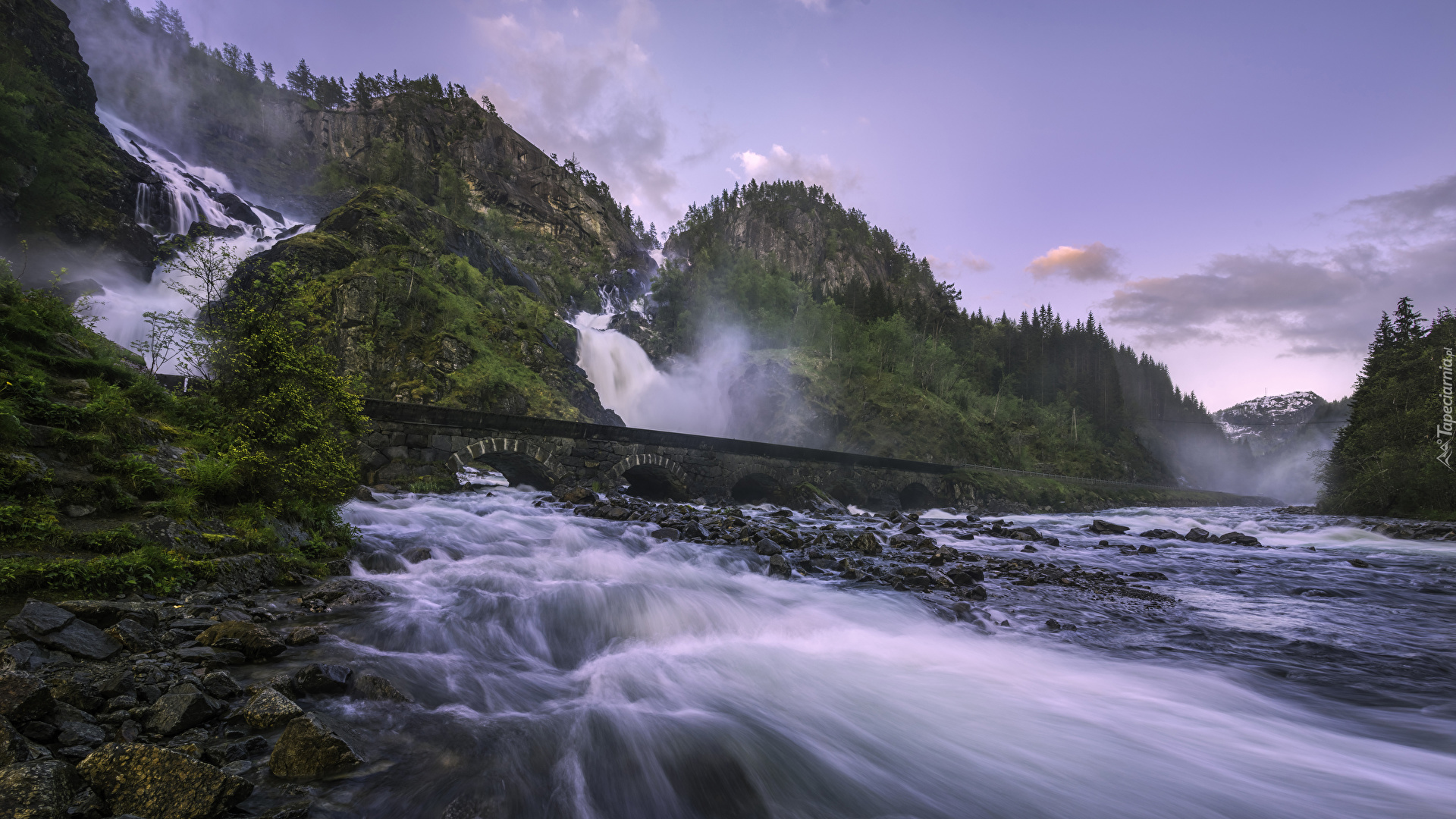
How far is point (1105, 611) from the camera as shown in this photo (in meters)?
10.4

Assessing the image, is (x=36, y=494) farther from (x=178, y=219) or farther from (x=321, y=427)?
(x=178, y=219)

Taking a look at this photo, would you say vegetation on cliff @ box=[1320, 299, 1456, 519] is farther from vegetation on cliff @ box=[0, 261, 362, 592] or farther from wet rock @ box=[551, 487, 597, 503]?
vegetation on cliff @ box=[0, 261, 362, 592]

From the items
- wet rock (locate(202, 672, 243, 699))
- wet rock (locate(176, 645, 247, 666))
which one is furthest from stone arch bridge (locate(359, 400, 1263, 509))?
wet rock (locate(202, 672, 243, 699))

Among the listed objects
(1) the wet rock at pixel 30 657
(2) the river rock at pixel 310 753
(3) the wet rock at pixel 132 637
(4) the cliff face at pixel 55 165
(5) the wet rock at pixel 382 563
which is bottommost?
(5) the wet rock at pixel 382 563

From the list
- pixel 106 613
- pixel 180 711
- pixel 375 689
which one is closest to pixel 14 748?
pixel 180 711

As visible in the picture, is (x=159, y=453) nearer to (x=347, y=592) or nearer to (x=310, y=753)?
(x=347, y=592)

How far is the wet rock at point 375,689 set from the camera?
482 centimetres

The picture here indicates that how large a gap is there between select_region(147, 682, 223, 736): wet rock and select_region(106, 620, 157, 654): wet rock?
1.28 meters

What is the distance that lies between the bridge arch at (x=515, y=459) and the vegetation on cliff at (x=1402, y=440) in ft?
154

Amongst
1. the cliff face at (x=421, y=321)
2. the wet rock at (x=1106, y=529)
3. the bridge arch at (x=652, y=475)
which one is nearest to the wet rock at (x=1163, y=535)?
the wet rock at (x=1106, y=529)

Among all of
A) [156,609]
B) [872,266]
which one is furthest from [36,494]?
[872,266]

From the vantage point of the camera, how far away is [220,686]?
4.26m

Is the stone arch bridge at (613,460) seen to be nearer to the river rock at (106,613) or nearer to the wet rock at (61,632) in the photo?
the river rock at (106,613)

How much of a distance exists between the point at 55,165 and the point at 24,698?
2410 inches
